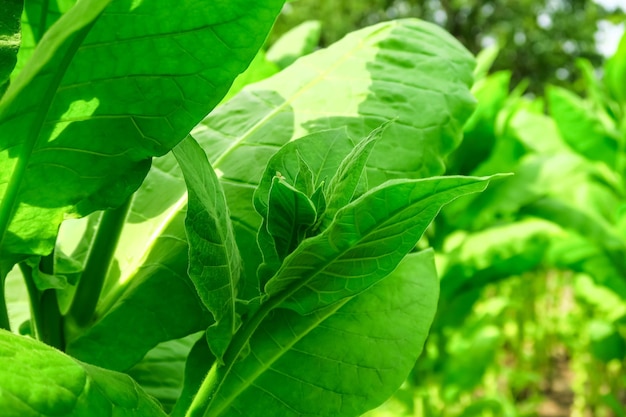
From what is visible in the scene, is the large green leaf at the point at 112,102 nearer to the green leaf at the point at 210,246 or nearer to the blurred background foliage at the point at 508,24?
the green leaf at the point at 210,246

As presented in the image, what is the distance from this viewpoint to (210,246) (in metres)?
0.48

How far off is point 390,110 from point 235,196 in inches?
6.5

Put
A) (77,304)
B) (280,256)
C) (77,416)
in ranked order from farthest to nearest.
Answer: (77,304) < (280,256) < (77,416)

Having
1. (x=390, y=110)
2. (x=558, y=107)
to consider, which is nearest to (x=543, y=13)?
(x=558, y=107)

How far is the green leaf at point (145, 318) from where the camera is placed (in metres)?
0.60

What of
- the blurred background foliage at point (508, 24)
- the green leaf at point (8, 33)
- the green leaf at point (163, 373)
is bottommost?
the blurred background foliage at point (508, 24)

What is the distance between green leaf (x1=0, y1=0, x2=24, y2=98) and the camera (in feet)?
1.51

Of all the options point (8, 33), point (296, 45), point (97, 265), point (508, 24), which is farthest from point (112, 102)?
point (508, 24)

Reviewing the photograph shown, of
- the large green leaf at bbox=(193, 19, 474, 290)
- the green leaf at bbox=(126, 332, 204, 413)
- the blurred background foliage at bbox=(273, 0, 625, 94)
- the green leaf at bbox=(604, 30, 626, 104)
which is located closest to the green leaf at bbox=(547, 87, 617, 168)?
the green leaf at bbox=(604, 30, 626, 104)

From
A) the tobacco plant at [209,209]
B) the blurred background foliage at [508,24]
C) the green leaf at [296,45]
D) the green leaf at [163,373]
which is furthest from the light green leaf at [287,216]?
the blurred background foliage at [508,24]

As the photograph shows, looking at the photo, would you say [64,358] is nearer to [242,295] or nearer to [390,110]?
[242,295]

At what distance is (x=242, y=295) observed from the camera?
557 millimetres

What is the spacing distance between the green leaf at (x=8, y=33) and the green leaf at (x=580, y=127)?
2.13 metres

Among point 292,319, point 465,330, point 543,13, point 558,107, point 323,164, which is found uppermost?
point 323,164
